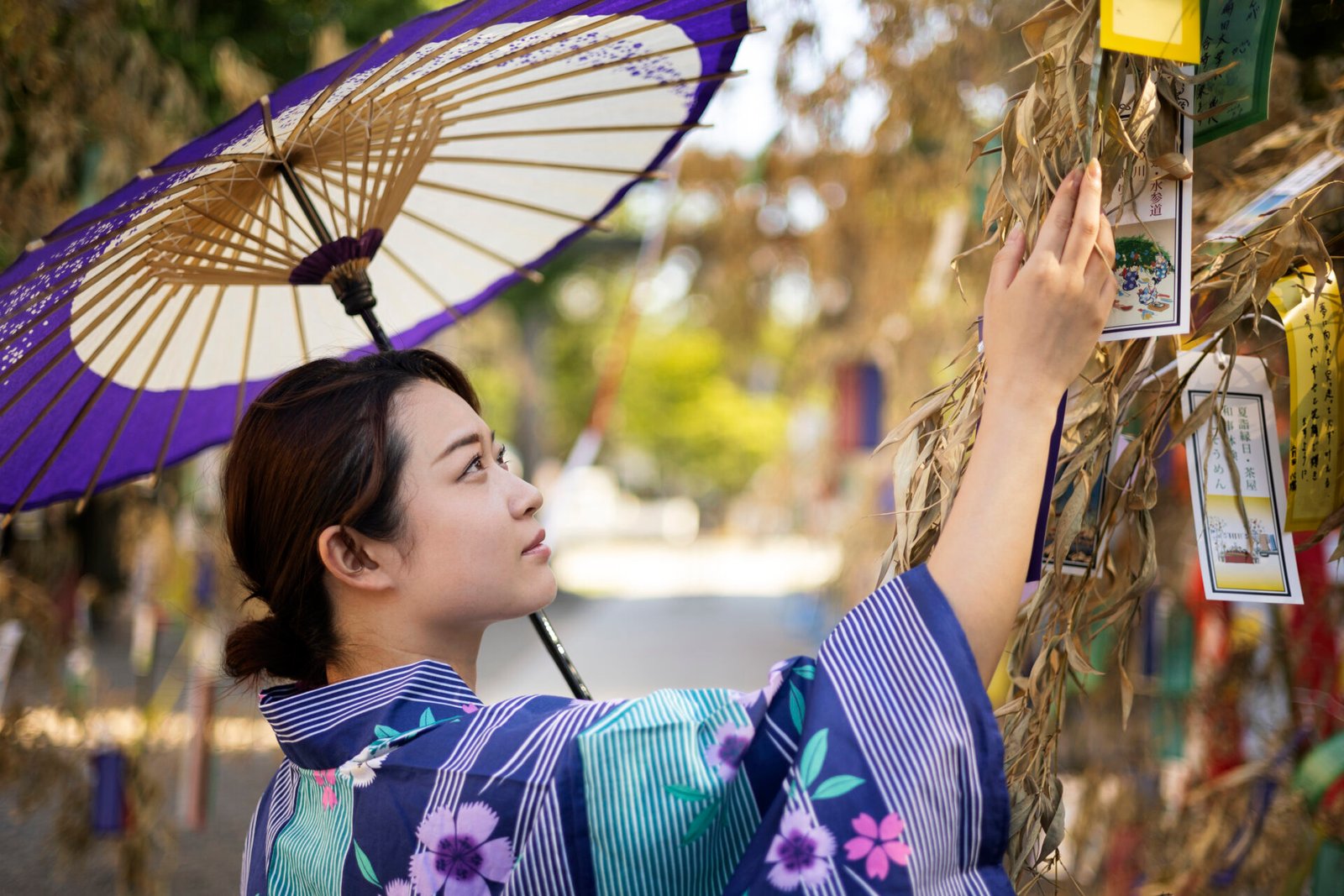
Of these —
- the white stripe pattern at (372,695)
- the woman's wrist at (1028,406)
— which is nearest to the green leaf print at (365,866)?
the white stripe pattern at (372,695)

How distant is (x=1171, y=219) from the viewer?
1082 mm

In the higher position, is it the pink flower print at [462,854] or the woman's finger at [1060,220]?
the woman's finger at [1060,220]

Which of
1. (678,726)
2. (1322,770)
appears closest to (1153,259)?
(678,726)

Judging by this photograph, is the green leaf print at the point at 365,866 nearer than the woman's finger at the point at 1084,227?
No

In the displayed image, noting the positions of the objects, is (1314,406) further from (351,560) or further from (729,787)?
(351,560)

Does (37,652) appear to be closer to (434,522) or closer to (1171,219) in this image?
(434,522)

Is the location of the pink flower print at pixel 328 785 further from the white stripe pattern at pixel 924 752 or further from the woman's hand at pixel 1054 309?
the woman's hand at pixel 1054 309

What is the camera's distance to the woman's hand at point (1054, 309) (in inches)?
38.8

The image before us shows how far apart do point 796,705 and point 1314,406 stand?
26.9 inches

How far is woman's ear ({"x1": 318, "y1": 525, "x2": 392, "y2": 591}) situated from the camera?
1.30 meters

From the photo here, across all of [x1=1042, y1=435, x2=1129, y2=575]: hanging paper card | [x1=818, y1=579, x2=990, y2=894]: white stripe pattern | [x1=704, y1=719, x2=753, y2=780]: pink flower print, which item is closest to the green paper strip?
[x1=1042, y1=435, x2=1129, y2=575]: hanging paper card

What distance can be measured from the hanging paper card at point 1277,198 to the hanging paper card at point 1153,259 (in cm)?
18

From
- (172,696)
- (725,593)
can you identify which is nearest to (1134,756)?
(172,696)

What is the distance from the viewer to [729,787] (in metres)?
0.98
